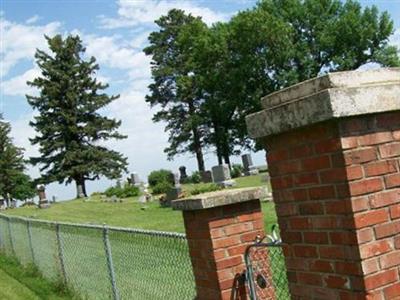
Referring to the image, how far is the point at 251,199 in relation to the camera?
4266 millimetres

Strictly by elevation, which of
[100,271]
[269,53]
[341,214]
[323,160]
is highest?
[269,53]

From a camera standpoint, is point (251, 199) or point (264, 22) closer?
point (251, 199)

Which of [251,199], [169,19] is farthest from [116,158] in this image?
[251,199]

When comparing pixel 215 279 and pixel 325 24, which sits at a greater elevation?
pixel 325 24

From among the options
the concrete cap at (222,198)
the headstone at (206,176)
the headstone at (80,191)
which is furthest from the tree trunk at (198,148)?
the concrete cap at (222,198)

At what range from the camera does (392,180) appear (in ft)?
9.15

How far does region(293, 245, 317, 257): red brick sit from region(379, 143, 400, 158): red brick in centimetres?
59

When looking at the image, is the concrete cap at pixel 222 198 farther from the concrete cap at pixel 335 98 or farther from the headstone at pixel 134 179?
the headstone at pixel 134 179

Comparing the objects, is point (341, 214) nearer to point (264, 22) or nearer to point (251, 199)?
point (251, 199)

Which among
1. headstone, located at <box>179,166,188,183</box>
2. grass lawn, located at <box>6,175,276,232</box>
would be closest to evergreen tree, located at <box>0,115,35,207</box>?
headstone, located at <box>179,166,188,183</box>

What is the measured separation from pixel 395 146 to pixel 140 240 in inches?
188

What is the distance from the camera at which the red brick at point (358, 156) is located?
2.66 meters

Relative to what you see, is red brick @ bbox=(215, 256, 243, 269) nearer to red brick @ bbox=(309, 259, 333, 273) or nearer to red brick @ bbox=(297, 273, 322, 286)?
red brick @ bbox=(297, 273, 322, 286)

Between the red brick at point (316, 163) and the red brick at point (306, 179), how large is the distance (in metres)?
0.03
